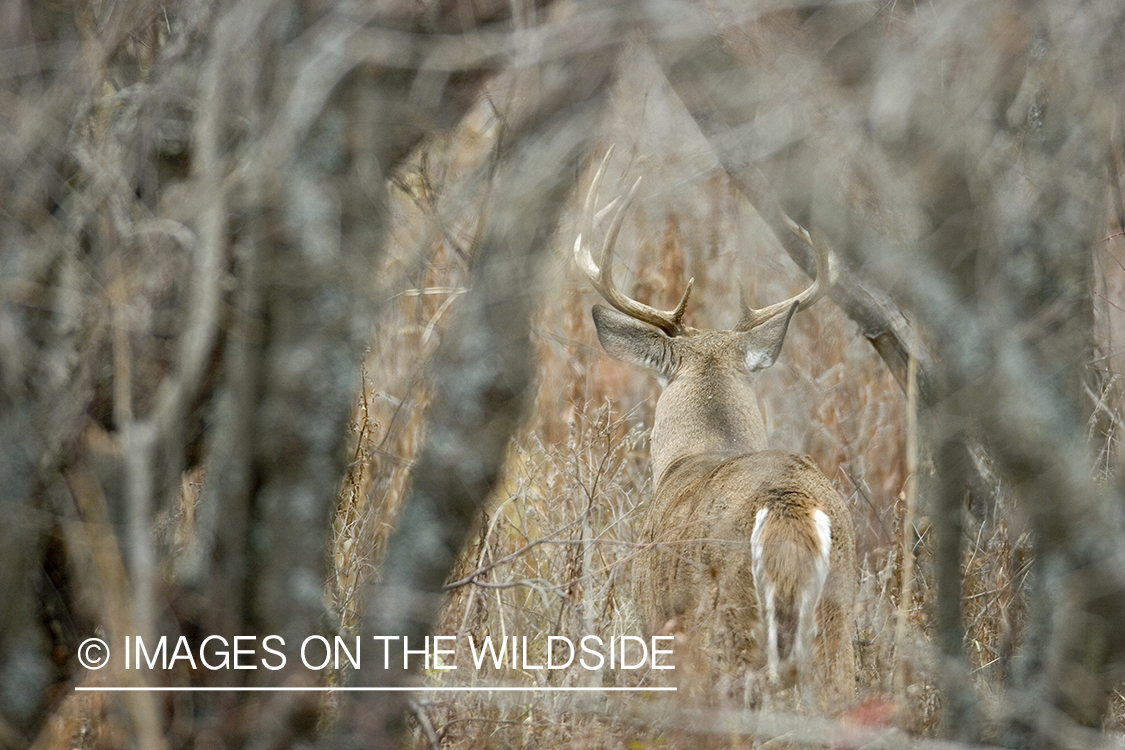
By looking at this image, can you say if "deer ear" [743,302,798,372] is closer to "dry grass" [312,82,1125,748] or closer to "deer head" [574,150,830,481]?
"deer head" [574,150,830,481]

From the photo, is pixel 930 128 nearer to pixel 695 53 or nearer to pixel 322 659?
pixel 695 53

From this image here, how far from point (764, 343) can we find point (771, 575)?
75.4 inches

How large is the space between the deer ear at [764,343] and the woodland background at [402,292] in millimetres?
2069

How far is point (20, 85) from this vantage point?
2988 mm

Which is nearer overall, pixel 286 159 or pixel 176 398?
pixel 176 398

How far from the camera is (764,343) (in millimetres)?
6094

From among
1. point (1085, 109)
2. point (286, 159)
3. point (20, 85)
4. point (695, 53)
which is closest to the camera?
point (286, 159)

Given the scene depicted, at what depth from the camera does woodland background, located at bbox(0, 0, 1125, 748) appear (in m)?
2.78

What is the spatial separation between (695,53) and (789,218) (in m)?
1.82

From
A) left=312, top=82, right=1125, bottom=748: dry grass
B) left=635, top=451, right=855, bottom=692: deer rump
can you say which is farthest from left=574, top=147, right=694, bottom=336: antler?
left=635, top=451, right=855, bottom=692: deer rump

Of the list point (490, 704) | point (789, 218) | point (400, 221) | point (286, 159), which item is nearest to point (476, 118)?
point (789, 218)

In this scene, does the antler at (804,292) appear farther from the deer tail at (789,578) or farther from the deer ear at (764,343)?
the deer tail at (789,578)
